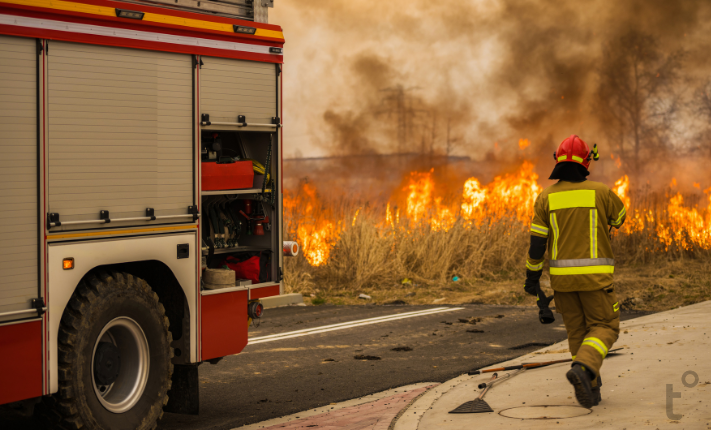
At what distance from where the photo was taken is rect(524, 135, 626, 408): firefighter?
540cm

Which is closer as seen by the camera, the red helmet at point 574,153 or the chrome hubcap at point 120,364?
the chrome hubcap at point 120,364

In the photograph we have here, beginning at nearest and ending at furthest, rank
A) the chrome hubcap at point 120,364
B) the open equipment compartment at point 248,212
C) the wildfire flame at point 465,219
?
1. the chrome hubcap at point 120,364
2. the open equipment compartment at point 248,212
3. the wildfire flame at point 465,219

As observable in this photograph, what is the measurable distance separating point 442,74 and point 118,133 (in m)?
21.4

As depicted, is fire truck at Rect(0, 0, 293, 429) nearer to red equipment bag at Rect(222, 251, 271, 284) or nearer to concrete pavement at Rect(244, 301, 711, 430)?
red equipment bag at Rect(222, 251, 271, 284)

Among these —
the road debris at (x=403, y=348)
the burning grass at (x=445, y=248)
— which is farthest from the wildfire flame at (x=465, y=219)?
the road debris at (x=403, y=348)

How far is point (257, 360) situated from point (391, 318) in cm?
308

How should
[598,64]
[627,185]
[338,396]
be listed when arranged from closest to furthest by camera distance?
[338,396] < [627,185] < [598,64]

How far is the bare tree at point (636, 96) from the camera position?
76.7 feet

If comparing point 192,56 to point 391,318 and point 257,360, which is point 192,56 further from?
point 391,318

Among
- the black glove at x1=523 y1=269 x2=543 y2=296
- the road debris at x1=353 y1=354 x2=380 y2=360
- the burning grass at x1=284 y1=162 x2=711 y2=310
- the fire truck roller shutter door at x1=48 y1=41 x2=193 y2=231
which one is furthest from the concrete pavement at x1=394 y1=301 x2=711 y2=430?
the burning grass at x1=284 y1=162 x2=711 y2=310

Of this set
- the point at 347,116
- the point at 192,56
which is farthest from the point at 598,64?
the point at 192,56

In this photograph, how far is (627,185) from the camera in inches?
840

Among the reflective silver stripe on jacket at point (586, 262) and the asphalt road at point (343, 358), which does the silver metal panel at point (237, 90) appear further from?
the reflective silver stripe on jacket at point (586, 262)

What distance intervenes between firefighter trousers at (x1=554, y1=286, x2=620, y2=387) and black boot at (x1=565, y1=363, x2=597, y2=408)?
6 cm
